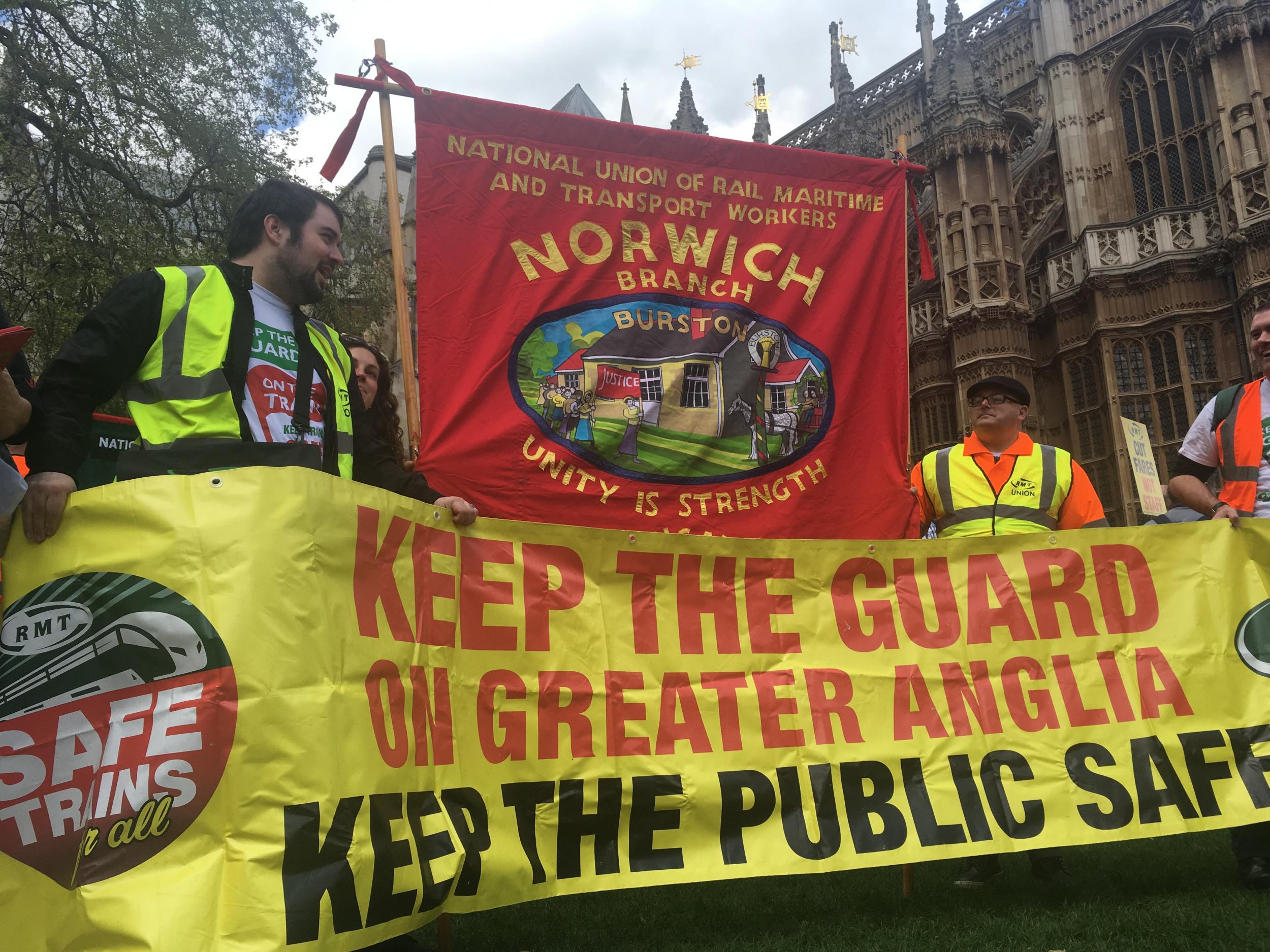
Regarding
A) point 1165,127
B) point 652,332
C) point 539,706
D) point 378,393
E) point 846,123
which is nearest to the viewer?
point 539,706

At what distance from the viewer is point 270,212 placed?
3.30 metres

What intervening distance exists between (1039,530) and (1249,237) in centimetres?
1780

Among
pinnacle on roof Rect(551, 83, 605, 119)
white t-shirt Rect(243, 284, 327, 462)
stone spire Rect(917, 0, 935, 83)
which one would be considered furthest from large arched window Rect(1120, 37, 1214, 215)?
white t-shirt Rect(243, 284, 327, 462)

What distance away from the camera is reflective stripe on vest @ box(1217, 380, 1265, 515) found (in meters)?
4.48

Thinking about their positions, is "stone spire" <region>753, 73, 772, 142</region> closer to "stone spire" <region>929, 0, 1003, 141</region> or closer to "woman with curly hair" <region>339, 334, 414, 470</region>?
"stone spire" <region>929, 0, 1003, 141</region>

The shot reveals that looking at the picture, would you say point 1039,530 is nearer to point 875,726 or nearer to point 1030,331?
point 875,726

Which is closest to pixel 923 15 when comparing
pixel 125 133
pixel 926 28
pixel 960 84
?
pixel 926 28

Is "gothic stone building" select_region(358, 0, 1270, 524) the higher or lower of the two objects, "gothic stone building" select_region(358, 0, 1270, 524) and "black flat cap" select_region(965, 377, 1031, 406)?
the higher

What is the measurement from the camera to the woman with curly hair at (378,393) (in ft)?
13.4

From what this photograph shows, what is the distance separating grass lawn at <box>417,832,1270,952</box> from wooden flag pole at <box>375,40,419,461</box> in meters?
2.10

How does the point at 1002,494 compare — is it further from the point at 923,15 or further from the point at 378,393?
the point at 923,15

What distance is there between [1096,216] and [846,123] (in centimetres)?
790

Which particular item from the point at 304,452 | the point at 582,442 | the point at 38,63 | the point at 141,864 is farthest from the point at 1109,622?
the point at 38,63

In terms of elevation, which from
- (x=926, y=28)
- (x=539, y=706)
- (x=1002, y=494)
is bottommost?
(x=539, y=706)
